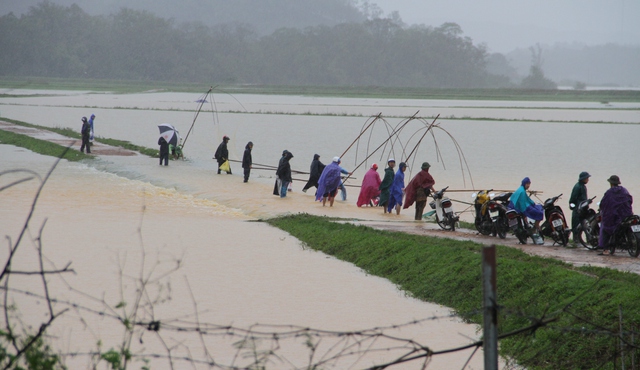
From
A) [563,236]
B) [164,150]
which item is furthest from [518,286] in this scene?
[164,150]

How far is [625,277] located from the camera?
842 centimetres

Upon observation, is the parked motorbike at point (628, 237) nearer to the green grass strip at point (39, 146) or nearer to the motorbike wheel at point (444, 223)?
the motorbike wheel at point (444, 223)

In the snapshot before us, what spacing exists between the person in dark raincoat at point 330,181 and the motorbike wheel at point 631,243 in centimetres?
742

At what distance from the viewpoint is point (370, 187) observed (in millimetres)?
17078

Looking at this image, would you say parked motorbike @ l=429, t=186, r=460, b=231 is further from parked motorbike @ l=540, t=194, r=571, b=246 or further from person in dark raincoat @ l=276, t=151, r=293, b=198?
person in dark raincoat @ l=276, t=151, r=293, b=198

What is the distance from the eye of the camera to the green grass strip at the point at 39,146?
84.8 feet

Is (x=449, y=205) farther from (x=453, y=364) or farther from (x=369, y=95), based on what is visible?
(x=369, y=95)

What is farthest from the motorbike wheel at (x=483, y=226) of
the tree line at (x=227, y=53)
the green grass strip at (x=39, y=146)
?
the tree line at (x=227, y=53)

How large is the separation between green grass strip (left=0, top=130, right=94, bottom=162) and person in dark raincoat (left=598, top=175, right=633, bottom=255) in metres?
18.0

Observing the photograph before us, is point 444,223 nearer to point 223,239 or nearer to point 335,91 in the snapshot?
point 223,239

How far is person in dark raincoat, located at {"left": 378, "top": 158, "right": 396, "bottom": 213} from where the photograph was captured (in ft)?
51.9

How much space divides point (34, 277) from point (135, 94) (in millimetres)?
74407

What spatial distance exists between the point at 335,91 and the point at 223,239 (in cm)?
8084

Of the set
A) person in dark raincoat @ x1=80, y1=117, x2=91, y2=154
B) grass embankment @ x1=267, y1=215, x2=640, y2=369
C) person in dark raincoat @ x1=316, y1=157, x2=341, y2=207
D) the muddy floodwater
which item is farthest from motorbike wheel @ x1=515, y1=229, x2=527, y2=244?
person in dark raincoat @ x1=80, y1=117, x2=91, y2=154
